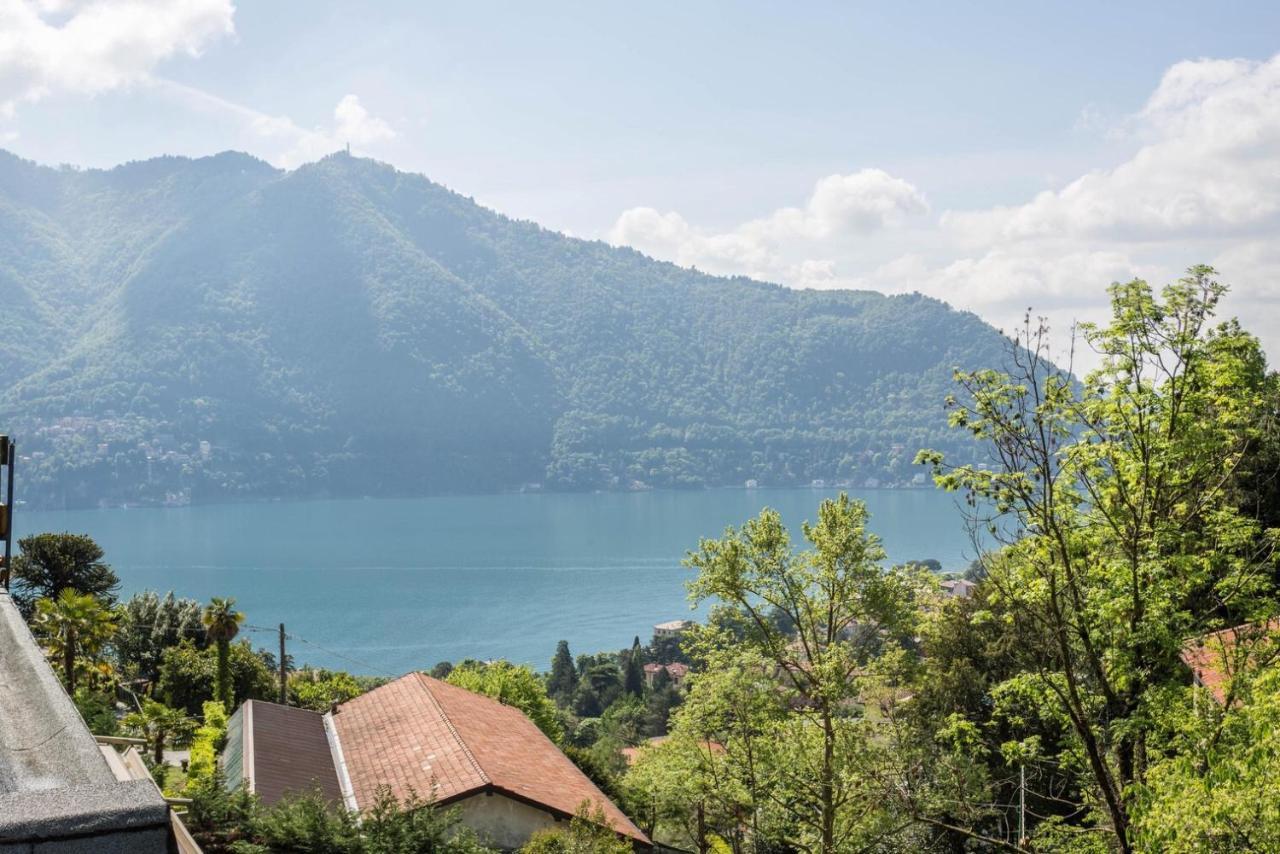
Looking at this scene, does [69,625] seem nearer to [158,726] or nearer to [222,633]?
[158,726]

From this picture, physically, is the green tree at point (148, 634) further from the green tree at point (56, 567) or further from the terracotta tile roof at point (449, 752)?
the terracotta tile roof at point (449, 752)

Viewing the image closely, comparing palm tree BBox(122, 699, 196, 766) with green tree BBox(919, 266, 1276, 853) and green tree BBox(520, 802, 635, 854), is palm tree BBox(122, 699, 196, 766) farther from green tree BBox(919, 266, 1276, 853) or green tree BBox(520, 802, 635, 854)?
green tree BBox(919, 266, 1276, 853)

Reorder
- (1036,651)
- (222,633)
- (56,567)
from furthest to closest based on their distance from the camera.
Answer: (56,567) < (222,633) < (1036,651)

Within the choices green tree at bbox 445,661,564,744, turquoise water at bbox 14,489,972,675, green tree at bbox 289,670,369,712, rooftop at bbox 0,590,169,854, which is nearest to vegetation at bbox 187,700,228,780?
green tree at bbox 289,670,369,712

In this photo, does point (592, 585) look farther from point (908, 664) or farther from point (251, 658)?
point (908, 664)

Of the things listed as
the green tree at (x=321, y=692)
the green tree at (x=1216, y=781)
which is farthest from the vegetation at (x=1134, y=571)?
the green tree at (x=321, y=692)

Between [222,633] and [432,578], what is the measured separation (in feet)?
354

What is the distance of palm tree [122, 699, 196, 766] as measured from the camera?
897 inches

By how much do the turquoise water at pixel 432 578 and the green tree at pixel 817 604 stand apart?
54458mm

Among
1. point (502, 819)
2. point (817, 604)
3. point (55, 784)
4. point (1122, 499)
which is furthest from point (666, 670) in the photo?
point (55, 784)

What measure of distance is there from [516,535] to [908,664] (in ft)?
565

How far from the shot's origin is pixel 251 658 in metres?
37.5

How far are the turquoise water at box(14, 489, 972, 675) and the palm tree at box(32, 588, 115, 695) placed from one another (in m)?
52.7

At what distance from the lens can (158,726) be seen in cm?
2348
